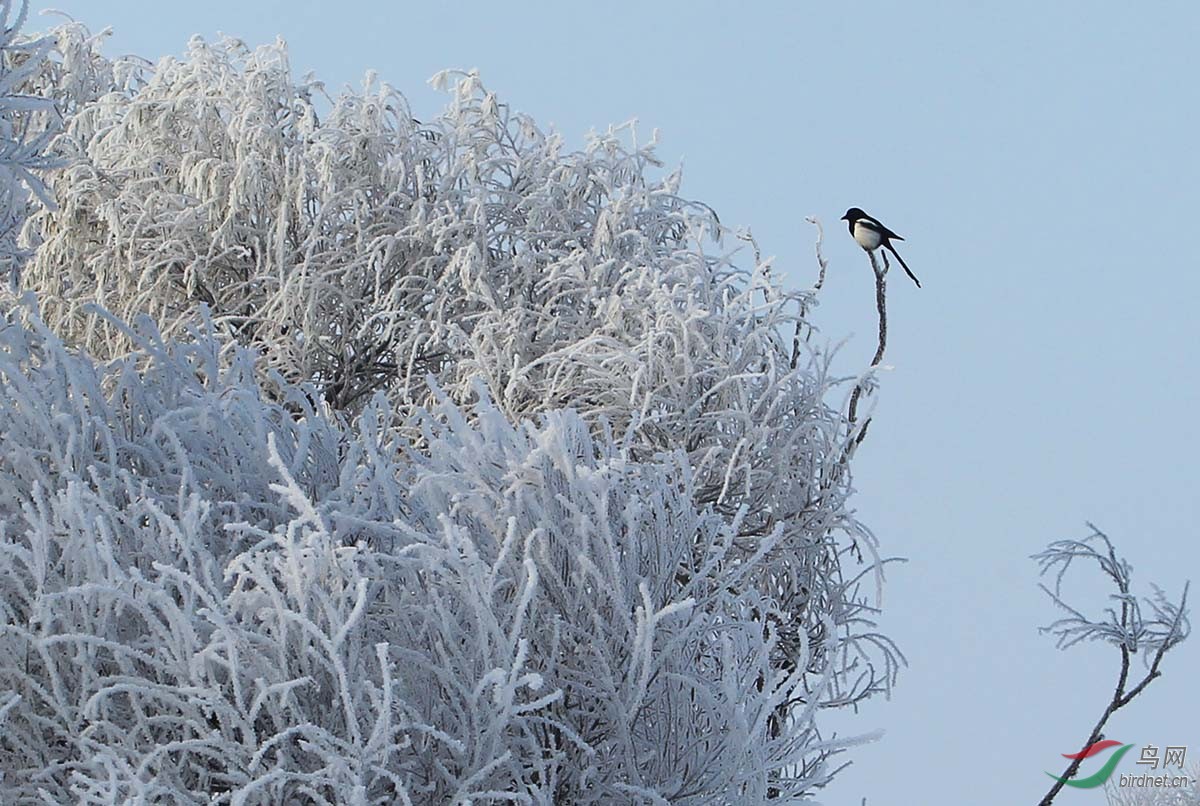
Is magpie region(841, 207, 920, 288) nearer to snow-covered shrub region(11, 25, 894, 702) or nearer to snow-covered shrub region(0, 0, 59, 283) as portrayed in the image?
snow-covered shrub region(11, 25, 894, 702)

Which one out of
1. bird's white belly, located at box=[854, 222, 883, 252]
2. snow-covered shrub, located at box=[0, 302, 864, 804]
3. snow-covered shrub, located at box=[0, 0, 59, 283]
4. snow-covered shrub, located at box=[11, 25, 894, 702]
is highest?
bird's white belly, located at box=[854, 222, 883, 252]

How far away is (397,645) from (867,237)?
7444 mm

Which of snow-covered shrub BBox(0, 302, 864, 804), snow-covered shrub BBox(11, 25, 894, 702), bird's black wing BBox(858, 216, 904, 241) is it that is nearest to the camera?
snow-covered shrub BBox(0, 302, 864, 804)

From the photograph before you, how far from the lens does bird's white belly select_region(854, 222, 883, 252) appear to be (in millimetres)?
11266

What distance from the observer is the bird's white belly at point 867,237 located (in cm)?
1127

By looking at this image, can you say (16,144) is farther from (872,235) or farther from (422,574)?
(872,235)

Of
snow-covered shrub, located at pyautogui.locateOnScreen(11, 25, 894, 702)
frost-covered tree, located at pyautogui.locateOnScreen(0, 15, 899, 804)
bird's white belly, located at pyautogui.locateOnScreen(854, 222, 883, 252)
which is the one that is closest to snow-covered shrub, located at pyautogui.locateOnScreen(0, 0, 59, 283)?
frost-covered tree, located at pyautogui.locateOnScreen(0, 15, 899, 804)

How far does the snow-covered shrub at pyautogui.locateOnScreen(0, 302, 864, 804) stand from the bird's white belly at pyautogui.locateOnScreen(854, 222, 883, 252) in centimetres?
647

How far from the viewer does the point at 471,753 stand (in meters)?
4.47

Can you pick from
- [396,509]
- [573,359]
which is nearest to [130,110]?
[573,359]

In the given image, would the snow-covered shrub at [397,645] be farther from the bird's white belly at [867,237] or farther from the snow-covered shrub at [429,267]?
the bird's white belly at [867,237]

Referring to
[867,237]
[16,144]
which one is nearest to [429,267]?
[867,237]

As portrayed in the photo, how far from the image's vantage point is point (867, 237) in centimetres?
1127

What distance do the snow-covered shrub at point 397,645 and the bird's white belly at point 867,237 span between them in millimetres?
6474
